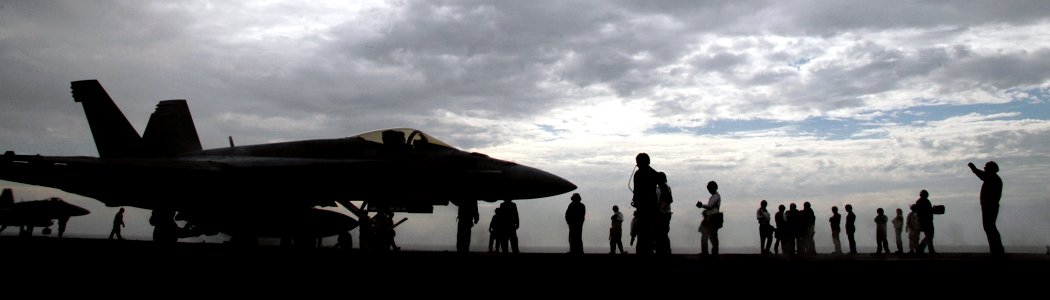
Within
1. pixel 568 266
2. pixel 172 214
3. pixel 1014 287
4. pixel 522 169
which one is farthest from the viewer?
pixel 172 214

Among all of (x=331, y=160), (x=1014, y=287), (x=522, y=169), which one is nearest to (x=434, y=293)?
(x=1014, y=287)

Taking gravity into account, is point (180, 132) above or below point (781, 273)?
above

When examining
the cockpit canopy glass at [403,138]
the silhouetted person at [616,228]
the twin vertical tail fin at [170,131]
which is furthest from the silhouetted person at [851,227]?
the twin vertical tail fin at [170,131]

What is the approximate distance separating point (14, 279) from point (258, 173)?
8331 millimetres

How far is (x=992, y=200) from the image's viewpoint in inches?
443

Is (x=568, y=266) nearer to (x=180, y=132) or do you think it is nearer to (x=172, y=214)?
(x=172, y=214)

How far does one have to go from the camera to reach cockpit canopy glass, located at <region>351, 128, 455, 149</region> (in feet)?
47.0

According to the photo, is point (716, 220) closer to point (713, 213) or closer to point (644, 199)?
point (713, 213)

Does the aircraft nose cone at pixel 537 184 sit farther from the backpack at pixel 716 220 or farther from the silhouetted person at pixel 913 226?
the silhouetted person at pixel 913 226

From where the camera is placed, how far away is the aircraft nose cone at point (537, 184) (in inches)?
514

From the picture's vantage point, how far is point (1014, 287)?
18.5 feet

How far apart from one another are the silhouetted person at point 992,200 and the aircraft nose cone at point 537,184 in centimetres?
679

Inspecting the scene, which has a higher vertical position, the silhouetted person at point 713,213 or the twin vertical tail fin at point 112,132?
the twin vertical tail fin at point 112,132

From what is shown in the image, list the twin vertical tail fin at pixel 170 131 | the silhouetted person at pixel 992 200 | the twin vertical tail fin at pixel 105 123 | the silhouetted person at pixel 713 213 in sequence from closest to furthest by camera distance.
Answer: the silhouetted person at pixel 992 200, the silhouetted person at pixel 713 213, the twin vertical tail fin at pixel 105 123, the twin vertical tail fin at pixel 170 131
